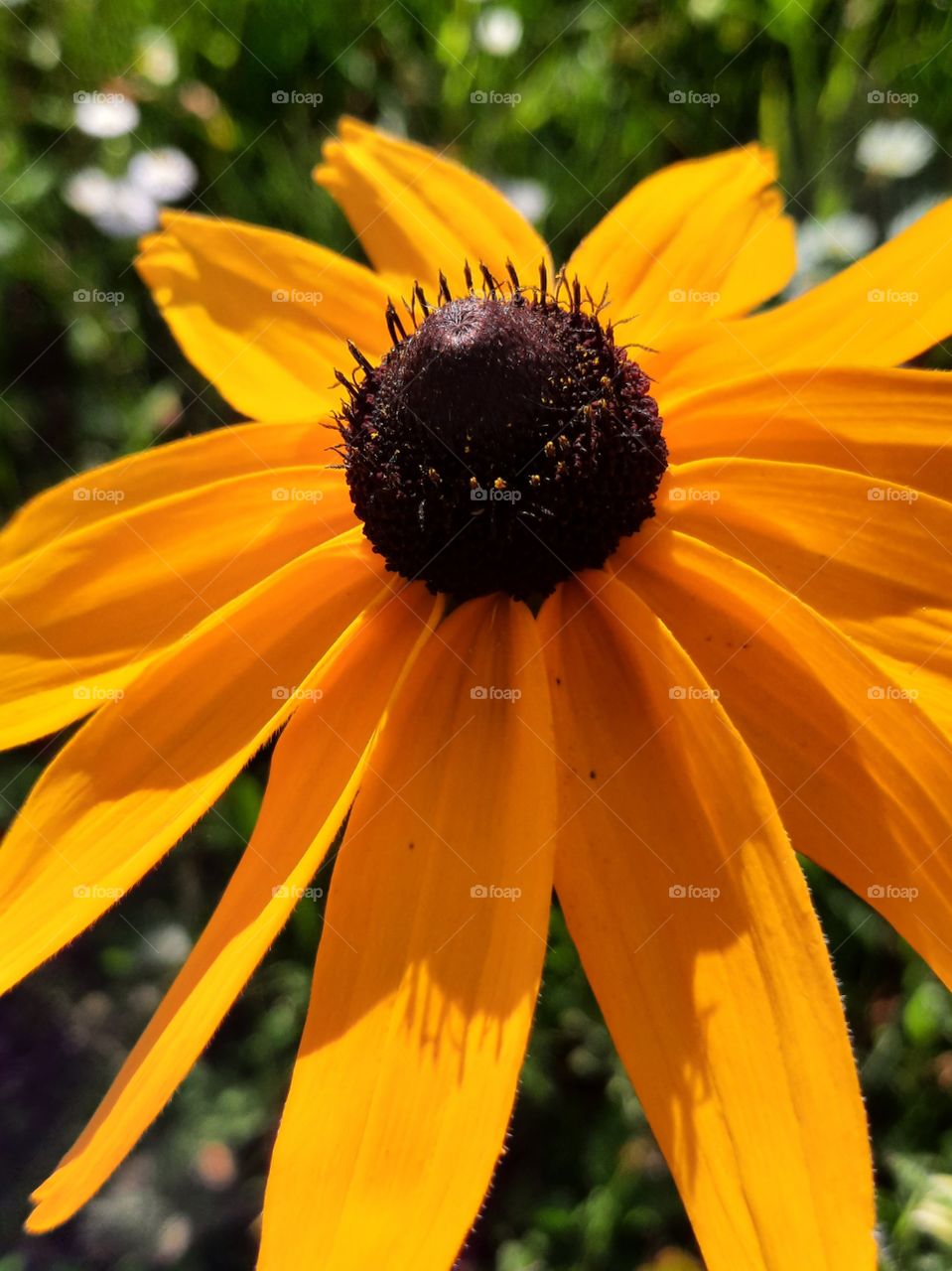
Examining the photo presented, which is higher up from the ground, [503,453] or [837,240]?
[503,453]

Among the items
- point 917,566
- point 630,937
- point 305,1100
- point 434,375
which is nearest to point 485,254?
point 434,375

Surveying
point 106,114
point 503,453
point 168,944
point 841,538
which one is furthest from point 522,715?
point 106,114

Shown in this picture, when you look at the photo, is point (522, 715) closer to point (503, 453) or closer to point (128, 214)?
point (503, 453)

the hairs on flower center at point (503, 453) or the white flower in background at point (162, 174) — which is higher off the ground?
the white flower in background at point (162, 174)

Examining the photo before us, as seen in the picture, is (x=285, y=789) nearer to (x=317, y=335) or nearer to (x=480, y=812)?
(x=480, y=812)

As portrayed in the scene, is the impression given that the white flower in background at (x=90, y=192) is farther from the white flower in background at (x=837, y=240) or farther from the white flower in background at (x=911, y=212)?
the white flower in background at (x=911, y=212)

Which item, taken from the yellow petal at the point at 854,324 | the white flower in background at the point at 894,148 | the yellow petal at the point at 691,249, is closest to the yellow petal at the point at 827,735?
the yellow petal at the point at 854,324
